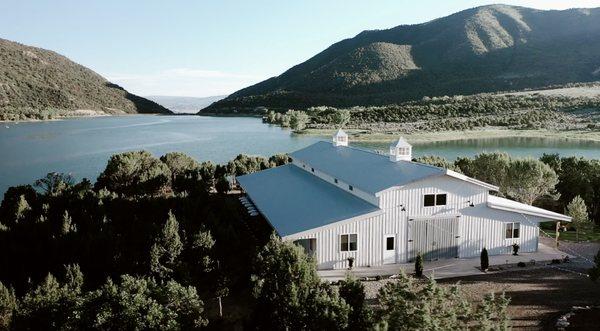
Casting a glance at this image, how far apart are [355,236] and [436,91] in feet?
458

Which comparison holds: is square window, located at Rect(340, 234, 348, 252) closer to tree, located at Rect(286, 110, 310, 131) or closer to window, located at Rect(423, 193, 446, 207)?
window, located at Rect(423, 193, 446, 207)

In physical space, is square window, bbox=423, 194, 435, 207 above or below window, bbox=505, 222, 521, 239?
above

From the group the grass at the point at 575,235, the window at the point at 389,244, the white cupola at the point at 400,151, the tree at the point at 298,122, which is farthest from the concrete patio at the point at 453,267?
the tree at the point at 298,122

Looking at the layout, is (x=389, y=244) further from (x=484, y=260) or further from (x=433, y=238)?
(x=484, y=260)

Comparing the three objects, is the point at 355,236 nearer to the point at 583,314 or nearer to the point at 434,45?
the point at 583,314

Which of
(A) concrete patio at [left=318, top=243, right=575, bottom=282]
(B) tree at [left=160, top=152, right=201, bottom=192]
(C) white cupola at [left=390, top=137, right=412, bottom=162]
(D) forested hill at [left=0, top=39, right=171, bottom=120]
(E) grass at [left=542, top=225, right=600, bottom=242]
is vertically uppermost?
(D) forested hill at [left=0, top=39, right=171, bottom=120]

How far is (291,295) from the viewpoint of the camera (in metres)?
13.1

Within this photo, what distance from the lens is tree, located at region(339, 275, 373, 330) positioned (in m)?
12.0

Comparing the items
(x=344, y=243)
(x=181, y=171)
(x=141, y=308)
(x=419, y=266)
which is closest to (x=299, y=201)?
(x=344, y=243)

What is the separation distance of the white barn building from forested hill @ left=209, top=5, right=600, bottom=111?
130 meters

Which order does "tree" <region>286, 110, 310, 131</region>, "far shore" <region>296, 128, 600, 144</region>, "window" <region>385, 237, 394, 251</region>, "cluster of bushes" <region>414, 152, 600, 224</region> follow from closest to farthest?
"window" <region>385, 237, 394, 251</region>
"cluster of bushes" <region>414, 152, 600, 224</region>
"far shore" <region>296, 128, 600, 144</region>
"tree" <region>286, 110, 310, 131</region>

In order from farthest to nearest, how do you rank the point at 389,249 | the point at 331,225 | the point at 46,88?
the point at 46,88 → the point at 389,249 → the point at 331,225

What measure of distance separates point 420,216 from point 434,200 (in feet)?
3.22

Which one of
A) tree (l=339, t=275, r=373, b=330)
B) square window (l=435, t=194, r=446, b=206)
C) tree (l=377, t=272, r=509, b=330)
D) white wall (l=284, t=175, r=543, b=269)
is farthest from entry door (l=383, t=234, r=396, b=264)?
tree (l=377, t=272, r=509, b=330)
